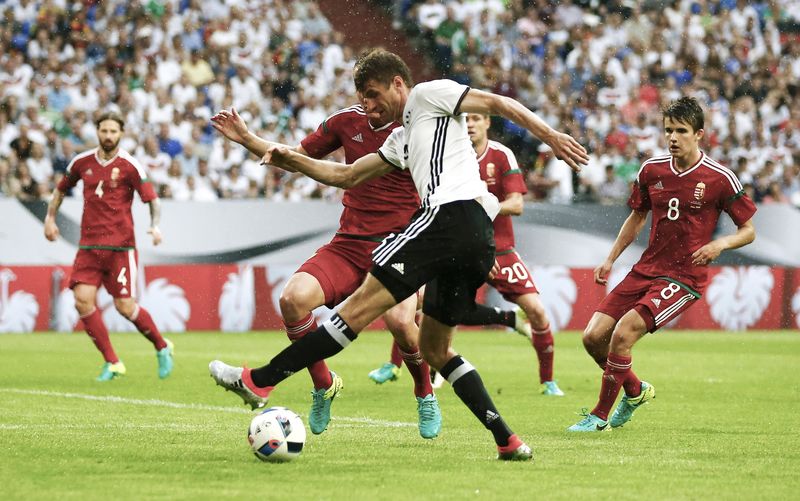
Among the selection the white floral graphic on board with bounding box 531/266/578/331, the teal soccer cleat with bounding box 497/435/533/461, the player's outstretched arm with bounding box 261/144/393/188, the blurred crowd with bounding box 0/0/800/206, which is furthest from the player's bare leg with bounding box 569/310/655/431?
the blurred crowd with bounding box 0/0/800/206

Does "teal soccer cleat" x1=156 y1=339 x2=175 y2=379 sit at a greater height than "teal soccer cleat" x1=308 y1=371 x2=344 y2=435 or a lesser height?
lesser

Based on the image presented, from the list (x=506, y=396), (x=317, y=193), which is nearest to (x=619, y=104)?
(x=317, y=193)

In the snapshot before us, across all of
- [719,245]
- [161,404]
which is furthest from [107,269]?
[719,245]

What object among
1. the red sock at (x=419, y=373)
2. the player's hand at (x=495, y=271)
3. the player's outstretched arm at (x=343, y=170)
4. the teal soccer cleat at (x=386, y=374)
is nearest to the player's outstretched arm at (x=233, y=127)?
the player's outstretched arm at (x=343, y=170)

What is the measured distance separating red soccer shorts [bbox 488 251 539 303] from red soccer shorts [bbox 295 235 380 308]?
11.2 feet

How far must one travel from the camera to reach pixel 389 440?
8.11 metres

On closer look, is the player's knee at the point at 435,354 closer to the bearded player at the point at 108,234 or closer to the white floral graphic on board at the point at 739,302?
the bearded player at the point at 108,234

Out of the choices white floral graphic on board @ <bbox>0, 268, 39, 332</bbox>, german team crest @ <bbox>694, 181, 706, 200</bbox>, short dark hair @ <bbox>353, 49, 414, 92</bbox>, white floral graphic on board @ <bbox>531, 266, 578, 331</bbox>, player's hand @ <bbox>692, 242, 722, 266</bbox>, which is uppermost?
short dark hair @ <bbox>353, 49, 414, 92</bbox>

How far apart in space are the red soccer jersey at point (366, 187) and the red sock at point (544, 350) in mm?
3371

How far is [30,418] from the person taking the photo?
9.17 meters

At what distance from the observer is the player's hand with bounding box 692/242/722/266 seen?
28.3 ft

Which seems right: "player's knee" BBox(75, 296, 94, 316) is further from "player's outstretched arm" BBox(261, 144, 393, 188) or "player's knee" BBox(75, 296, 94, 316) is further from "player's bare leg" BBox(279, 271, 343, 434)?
"player's outstretched arm" BBox(261, 144, 393, 188)

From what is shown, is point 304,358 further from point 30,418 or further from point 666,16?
point 666,16

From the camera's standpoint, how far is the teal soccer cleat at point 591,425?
8.82 meters
